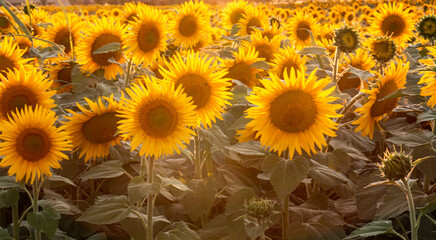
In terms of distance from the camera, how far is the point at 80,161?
2793mm

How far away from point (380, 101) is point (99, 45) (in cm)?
174

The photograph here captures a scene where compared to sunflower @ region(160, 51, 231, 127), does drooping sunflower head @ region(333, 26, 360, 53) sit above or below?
above

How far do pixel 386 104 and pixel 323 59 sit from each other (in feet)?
3.88

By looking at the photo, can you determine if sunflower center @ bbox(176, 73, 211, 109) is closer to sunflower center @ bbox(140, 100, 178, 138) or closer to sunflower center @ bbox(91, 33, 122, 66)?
sunflower center @ bbox(140, 100, 178, 138)

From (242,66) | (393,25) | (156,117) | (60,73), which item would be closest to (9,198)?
(156,117)

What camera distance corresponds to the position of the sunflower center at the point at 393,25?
4.26 meters

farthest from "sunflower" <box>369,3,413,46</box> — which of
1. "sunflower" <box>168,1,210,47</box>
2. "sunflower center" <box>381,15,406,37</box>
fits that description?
"sunflower" <box>168,1,210,47</box>

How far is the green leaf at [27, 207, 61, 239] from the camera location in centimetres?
211

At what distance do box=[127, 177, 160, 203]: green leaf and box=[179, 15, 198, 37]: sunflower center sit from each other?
1967 mm

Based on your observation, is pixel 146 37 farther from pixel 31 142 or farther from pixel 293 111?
pixel 293 111

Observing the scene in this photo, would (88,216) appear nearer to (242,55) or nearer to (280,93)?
(280,93)

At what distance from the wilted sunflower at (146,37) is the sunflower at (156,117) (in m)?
0.96

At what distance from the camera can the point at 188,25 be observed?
3686 millimetres

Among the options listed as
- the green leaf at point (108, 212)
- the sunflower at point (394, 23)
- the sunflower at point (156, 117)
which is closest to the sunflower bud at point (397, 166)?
the sunflower at point (156, 117)
